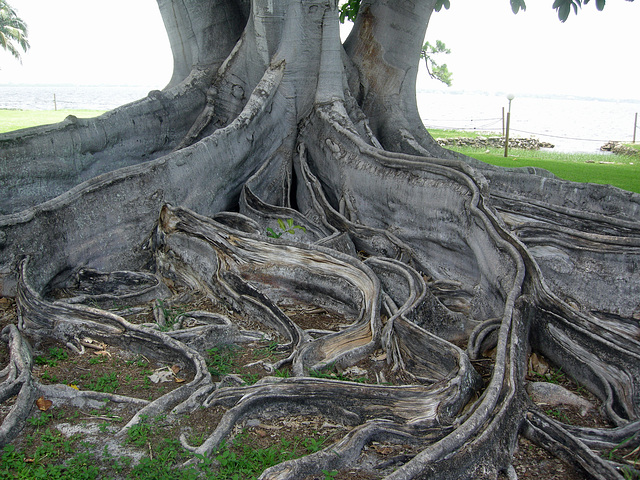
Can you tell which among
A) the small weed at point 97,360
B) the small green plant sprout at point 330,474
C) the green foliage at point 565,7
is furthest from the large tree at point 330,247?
the green foliage at point 565,7

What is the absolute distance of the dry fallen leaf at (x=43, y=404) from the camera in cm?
268

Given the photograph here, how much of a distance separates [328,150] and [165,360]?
110 inches

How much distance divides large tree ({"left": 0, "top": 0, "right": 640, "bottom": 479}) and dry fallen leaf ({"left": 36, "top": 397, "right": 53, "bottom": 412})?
5 cm

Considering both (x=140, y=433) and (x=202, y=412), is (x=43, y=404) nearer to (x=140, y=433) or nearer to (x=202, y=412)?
(x=140, y=433)

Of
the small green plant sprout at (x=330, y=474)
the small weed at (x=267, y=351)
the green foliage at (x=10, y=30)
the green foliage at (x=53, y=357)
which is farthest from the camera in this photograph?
the green foliage at (x=10, y=30)

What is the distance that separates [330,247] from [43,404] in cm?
244

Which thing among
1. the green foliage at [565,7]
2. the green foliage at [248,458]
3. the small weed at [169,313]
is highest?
the green foliage at [565,7]

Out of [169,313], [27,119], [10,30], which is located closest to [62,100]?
[10,30]

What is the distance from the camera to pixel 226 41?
6.43m

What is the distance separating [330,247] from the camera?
449 centimetres

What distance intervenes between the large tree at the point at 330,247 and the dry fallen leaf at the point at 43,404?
47mm

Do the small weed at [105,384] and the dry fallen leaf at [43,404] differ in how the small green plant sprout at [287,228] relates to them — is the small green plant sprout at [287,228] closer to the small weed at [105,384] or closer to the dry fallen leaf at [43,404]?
the small weed at [105,384]

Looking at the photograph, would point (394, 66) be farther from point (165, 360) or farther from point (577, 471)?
point (577, 471)

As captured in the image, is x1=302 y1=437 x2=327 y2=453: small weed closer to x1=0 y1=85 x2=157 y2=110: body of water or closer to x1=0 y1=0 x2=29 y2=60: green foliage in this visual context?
x1=0 y1=85 x2=157 y2=110: body of water
